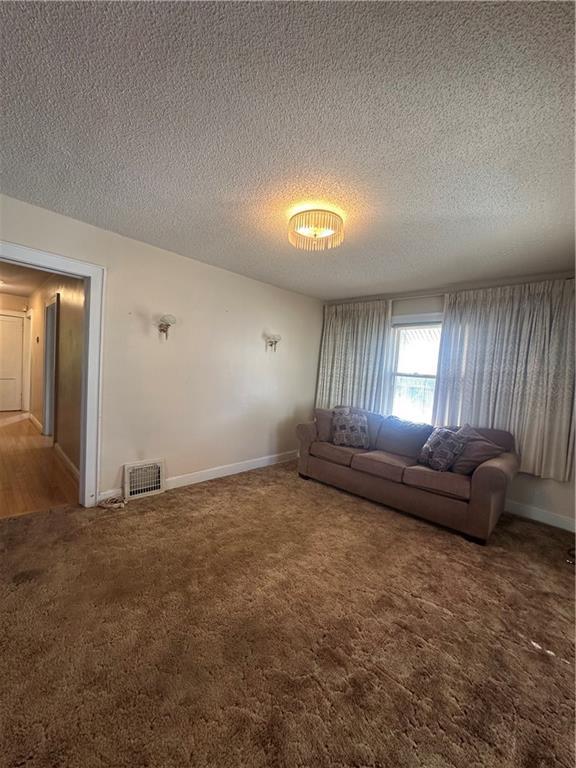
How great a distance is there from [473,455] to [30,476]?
4671mm

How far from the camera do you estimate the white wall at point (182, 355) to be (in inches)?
114

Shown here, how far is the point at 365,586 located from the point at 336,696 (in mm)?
772

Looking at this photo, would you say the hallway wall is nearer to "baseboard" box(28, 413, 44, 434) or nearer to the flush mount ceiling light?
"baseboard" box(28, 413, 44, 434)

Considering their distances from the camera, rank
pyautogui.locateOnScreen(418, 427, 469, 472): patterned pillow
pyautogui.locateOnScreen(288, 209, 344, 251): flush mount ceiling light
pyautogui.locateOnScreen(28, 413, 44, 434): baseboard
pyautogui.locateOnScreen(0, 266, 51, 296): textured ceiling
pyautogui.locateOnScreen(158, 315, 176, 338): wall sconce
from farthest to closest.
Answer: pyautogui.locateOnScreen(28, 413, 44, 434): baseboard → pyautogui.locateOnScreen(0, 266, 51, 296): textured ceiling → pyautogui.locateOnScreen(158, 315, 176, 338): wall sconce → pyautogui.locateOnScreen(418, 427, 469, 472): patterned pillow → pyautogui.locateOnScreen(288, 209, 344, 251): flush mount ceiling light

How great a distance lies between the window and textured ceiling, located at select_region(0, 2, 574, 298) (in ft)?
5.39

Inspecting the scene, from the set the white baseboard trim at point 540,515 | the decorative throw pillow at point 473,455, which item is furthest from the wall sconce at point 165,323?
the white baseboard trim at point 540,515

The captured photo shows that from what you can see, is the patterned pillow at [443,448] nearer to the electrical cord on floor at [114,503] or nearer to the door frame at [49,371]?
Answer: the electrical cord on floor at [114,503]

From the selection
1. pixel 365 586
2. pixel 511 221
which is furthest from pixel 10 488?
pixel 511 221

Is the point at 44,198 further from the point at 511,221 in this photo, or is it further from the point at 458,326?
the point at 458,326

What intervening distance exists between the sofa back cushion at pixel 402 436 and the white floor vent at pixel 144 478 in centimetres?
251

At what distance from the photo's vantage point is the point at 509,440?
3256 mm

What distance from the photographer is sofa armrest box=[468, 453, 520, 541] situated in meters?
2.59

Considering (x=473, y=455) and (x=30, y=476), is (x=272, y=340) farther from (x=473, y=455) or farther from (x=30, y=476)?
(x=30, y=476)

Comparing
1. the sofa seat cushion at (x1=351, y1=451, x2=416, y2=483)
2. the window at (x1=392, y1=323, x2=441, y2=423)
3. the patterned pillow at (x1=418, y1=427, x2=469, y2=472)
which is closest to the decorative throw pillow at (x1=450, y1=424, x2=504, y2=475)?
the patterned pillow at (x1=418, y1=427, x2=469, y2=472)
